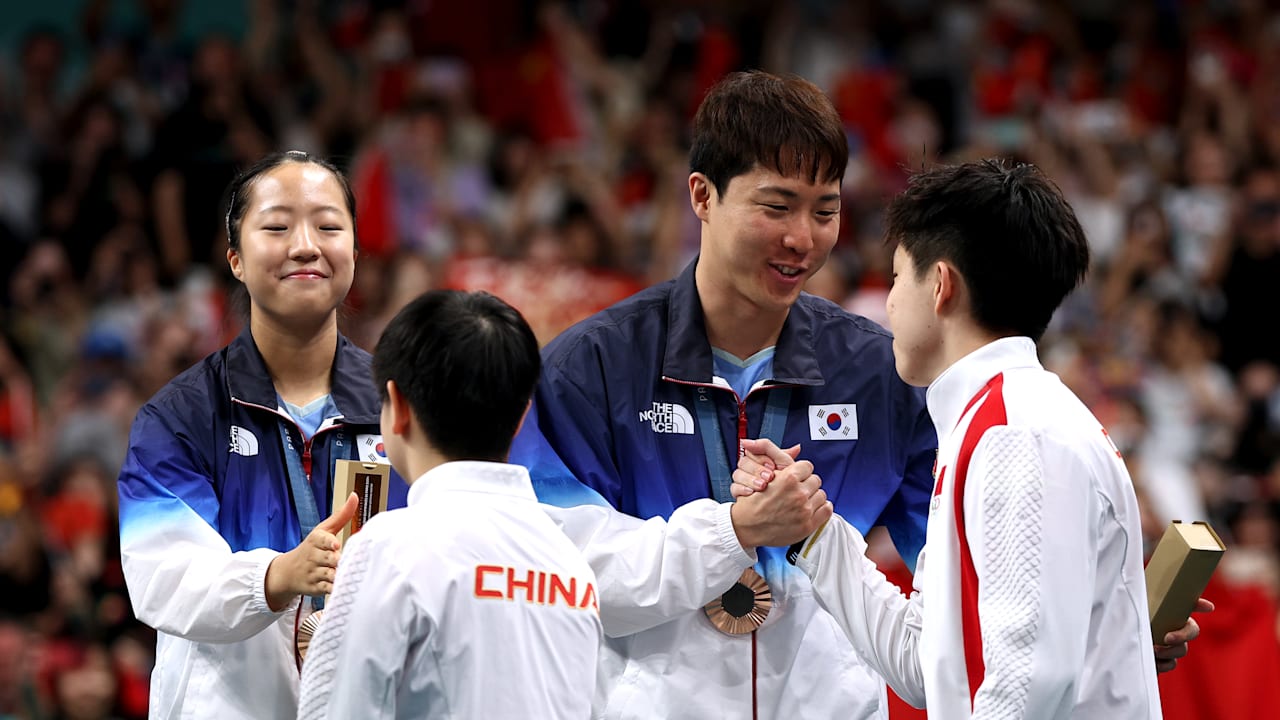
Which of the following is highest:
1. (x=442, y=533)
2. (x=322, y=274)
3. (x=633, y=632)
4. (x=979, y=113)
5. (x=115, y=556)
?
(x=979, y=113)

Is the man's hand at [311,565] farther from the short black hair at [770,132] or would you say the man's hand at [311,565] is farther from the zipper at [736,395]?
the short black hair at [770,132]

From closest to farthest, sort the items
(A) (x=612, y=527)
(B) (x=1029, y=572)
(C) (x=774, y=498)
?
(B) (x=1029, y=572)
(C) (x=774, y=498)
(A) (x=612, y=527)

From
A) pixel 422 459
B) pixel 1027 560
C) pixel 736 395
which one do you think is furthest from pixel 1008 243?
pixel 422 459

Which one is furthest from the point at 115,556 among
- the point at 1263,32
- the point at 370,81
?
the point at 1263,32

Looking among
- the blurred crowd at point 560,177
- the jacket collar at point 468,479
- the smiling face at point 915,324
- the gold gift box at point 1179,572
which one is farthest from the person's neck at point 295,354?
the blurred crowd at point 560,177

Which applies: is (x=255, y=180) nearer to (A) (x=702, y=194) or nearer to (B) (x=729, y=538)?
(A) (x=702, y=194)

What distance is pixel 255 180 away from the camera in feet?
13.6

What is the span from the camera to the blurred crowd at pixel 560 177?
31.3 ft

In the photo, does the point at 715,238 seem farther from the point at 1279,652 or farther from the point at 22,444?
the point at 22,444

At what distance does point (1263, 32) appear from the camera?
1292 centimetres

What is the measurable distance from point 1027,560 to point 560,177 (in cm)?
889

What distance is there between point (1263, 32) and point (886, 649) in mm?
10894

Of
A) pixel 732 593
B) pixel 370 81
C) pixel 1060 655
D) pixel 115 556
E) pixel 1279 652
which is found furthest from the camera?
pixel 370 81

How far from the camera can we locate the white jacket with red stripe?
296 centimetres
